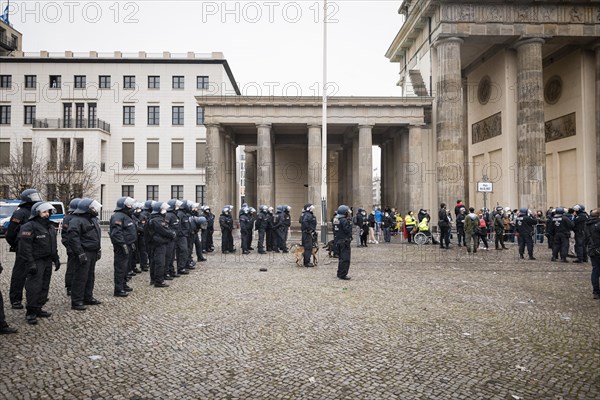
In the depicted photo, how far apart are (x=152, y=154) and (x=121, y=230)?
124 feet

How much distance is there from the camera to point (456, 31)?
2822 centimetres

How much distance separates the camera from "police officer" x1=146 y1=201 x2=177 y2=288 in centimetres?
1010

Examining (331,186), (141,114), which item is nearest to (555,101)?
(331,186)

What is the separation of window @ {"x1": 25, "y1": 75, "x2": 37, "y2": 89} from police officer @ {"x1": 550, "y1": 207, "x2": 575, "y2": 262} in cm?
4828

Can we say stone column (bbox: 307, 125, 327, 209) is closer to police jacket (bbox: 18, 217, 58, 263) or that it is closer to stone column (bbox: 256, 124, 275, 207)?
stone column (bbox: 256, 124, 275, 207)

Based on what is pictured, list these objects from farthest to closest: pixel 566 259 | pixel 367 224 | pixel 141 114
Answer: pixel 141 114 < pixel 367 224 < pixel 566 259

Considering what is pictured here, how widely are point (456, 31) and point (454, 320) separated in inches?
1027

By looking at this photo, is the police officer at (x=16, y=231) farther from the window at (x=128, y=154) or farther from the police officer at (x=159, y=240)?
the window at (x=128, y=154)

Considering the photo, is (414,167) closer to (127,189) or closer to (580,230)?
(580,230)

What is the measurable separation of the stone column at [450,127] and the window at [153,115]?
2907 centimetres

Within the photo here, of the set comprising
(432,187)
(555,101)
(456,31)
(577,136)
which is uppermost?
(456,31)

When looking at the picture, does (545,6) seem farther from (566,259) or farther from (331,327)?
(331,327)

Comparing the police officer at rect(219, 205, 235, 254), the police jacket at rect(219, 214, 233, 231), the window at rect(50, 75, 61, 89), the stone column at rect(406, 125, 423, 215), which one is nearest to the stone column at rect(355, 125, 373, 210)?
the stone column at rect(406, 125, 423, 215)

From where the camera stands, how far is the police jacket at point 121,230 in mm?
9105
